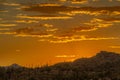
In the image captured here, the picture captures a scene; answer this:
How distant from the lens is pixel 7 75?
2363 inches

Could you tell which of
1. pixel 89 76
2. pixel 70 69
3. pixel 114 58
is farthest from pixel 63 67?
pixel 114 58

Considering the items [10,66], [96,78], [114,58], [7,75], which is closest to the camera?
[96,78]

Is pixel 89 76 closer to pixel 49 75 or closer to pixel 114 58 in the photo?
pixel 49 75

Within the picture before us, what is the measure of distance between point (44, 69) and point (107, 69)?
8.24 m

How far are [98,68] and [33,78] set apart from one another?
35.9ft

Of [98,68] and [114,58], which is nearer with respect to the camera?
[98,68]

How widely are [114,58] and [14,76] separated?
2473 centimetres

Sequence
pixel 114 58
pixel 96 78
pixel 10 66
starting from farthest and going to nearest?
pixel 114 58 → pixel 10 66 → pixel 96 78

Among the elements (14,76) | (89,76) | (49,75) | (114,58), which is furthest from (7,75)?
(114,58)

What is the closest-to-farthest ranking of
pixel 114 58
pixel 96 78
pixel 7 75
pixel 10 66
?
pixel 96 78, pixel 7 75, pixel 10 66, pixel 114 58

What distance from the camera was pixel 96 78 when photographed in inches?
2189

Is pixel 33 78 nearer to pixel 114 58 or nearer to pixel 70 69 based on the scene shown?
pixel 70 69

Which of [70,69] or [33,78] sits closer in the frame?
[33,78]

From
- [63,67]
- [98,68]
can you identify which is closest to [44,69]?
[63,67]
